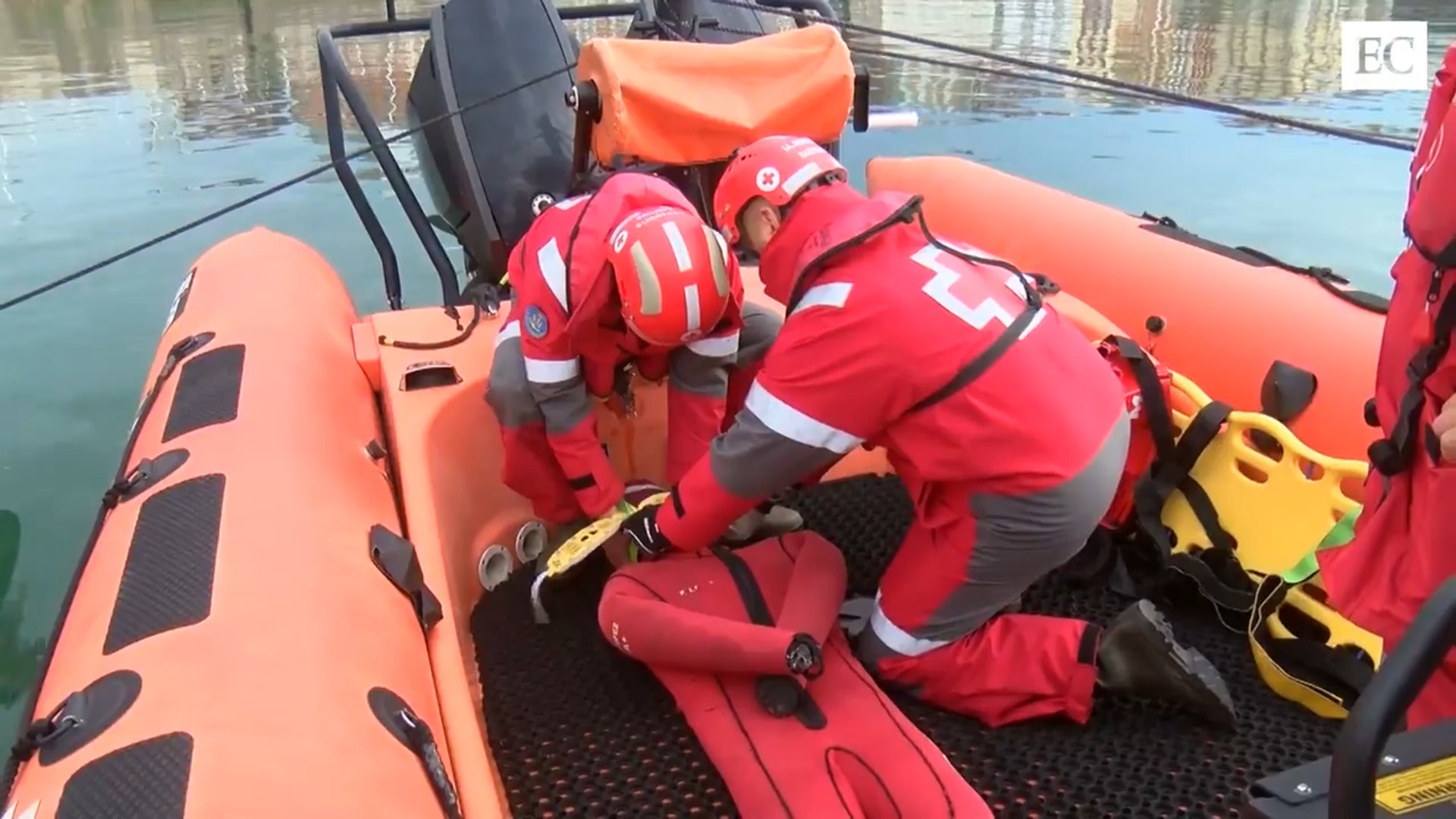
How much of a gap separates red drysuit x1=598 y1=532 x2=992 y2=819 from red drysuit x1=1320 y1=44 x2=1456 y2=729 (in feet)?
1.76

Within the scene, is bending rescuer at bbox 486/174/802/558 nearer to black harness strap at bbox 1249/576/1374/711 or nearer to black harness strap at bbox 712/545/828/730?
black harness strap at bbox 712/545/828/730

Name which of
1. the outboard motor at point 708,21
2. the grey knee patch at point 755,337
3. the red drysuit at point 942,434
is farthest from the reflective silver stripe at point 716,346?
the outboard motor at point 708,21

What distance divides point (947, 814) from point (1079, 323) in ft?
3.97

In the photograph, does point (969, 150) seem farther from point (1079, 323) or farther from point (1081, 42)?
point (1081, 42)

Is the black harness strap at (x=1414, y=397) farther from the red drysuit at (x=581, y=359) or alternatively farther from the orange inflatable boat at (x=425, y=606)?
the red drysuit at (x=581, y=359)

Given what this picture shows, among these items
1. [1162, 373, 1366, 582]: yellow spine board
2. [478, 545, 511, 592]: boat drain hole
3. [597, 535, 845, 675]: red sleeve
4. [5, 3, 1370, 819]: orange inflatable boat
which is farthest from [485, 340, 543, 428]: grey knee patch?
[1162, 373, 1366, 582]: yellow spine board

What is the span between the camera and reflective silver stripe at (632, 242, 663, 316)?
1.73 meters

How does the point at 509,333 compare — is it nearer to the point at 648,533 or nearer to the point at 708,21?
the point at 648,533

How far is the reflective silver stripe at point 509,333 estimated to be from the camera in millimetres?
2082

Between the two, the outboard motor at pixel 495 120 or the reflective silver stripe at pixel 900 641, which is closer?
the reflective silver stripe at pixel 900 641

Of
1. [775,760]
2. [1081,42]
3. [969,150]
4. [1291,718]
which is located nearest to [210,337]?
[775,760]

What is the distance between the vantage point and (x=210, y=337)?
7.76ft

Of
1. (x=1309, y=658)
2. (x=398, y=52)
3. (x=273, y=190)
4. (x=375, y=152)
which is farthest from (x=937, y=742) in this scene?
(x=398, y=52)

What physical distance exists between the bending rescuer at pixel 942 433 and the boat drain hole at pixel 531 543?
1.54ft
